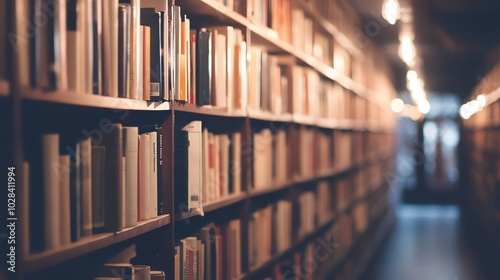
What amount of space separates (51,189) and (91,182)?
0.66ft

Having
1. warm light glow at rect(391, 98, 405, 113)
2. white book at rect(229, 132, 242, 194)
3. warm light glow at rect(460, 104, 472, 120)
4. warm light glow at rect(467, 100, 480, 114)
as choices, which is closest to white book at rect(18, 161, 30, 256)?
white book at rect(229, 132, 242, 194)

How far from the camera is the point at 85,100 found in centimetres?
153

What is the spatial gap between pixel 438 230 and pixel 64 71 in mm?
10217

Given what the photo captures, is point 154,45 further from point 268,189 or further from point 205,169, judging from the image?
point 268,189

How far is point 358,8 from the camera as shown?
6488mm

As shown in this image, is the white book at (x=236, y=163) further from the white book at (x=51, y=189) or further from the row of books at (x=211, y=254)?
the white book at (x=51, y=189)

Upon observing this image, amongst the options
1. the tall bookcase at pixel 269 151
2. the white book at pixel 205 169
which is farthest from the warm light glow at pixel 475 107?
the white book at pixel 205 169

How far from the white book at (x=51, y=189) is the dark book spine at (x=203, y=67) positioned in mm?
932

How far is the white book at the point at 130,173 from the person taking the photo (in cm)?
179

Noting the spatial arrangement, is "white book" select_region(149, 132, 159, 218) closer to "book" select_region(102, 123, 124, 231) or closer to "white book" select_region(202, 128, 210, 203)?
"book" select_region(102, 123, 124, 231)

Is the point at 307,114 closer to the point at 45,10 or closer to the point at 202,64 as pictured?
the point at 202,64

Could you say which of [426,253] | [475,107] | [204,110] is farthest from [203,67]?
[475,107]

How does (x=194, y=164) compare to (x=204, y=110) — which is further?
(x=204, y=110)

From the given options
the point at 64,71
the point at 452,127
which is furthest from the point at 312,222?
the point at 452,127
